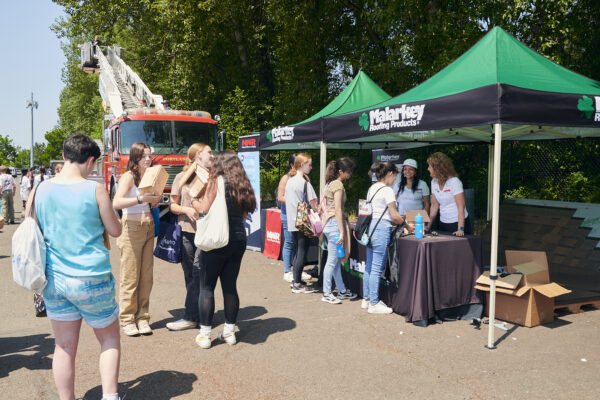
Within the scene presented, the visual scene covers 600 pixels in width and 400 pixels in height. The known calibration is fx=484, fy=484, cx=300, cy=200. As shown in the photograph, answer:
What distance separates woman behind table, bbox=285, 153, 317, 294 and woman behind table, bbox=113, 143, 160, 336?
7.07 ft

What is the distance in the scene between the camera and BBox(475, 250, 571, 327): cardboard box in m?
5.03

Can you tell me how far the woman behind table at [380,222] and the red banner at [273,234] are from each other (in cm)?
338

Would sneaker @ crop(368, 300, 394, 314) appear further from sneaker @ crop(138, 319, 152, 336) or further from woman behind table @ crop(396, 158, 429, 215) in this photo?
sneaker @ crop(138, 319, 152, 336)

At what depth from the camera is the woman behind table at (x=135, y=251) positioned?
4.60 meters

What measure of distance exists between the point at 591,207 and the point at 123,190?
264 inches

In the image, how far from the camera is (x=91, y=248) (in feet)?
9.75

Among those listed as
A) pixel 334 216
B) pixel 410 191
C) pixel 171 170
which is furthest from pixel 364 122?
pixel 171 170

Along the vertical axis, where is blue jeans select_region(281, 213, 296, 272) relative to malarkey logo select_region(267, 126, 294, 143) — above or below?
below

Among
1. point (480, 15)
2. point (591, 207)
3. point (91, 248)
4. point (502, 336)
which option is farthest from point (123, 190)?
point (480, 15)

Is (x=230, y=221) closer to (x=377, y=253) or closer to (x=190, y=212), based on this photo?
(x=190, y=212)

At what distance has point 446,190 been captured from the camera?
6109 mm

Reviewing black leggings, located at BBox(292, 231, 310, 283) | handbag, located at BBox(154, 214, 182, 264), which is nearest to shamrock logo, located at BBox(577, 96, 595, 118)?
black leggings, located at BBox(292, 231, 310, 283)

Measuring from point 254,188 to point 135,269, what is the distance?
5.04 meters

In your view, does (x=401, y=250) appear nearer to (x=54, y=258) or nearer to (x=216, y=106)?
(x=54, y=258)
